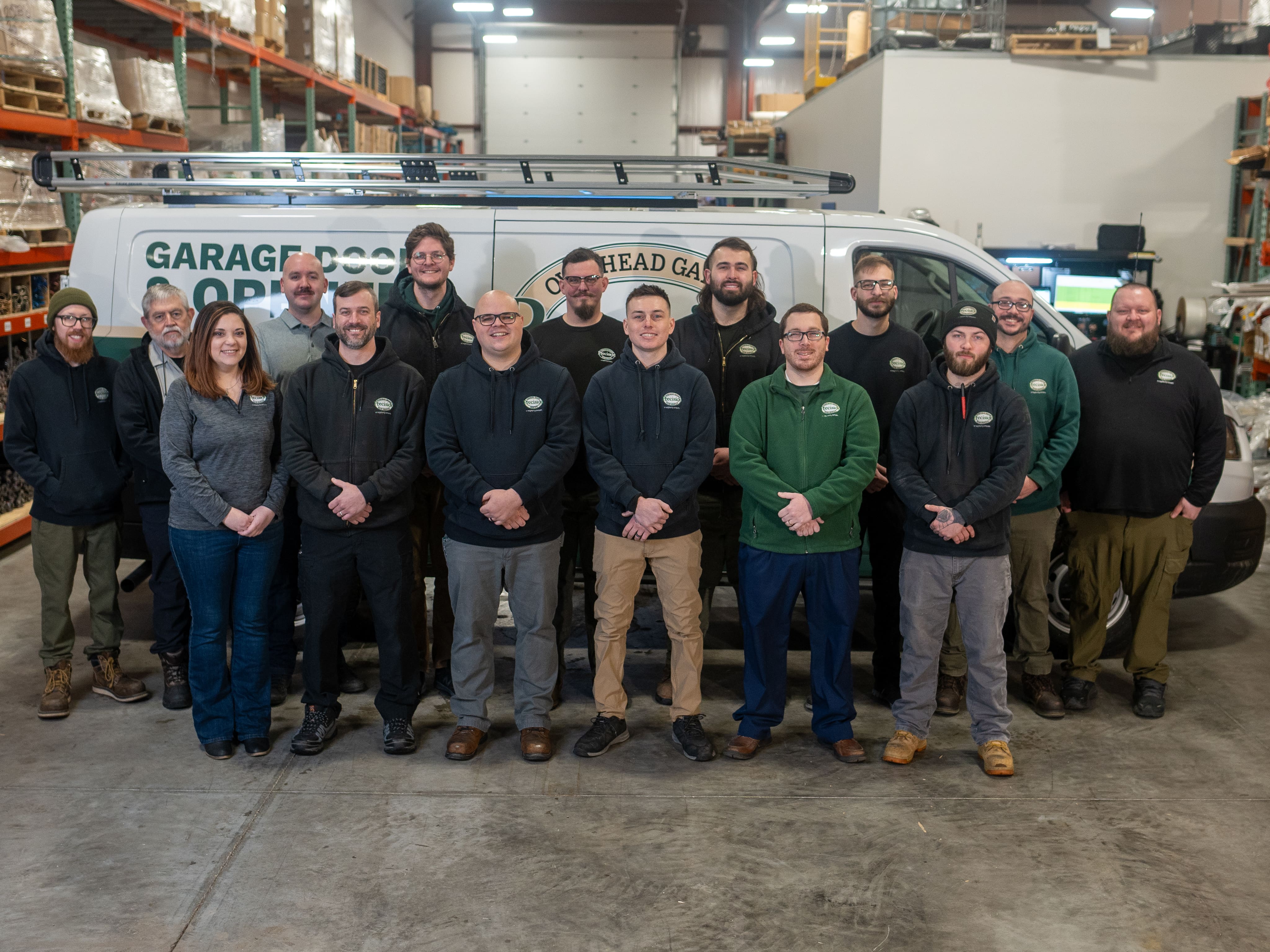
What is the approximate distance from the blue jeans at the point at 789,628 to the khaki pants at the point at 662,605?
19 centimetres

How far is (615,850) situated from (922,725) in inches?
54.3

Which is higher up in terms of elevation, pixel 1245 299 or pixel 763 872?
pixel 1245 299

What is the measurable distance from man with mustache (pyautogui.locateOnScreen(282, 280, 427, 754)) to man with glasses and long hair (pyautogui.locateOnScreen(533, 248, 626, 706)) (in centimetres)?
64

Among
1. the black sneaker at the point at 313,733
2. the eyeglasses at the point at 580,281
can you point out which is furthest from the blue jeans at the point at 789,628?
the black sneaker at the point at 313,733

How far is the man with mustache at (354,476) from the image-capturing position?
3959mm

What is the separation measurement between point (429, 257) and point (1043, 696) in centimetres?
319

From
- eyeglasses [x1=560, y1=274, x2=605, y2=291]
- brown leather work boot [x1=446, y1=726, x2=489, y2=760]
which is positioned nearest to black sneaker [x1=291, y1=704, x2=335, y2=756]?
brown leather work boot [x1=446, y1=726, x2=489, y2=760]

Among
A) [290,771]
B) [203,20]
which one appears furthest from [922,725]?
[203,20]

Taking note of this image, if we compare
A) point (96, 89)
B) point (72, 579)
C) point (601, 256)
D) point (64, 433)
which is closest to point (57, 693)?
point (72, 579)

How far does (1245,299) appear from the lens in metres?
8.65

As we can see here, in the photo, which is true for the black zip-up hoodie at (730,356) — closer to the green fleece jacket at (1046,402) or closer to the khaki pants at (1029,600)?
the green fleece jacket at (1046,402)

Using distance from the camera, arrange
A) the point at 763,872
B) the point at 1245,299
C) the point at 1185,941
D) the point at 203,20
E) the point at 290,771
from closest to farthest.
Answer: the point at 1185,941
the point at 763,872
the point at 290,771
the point at 1245,299
the point at 203,20

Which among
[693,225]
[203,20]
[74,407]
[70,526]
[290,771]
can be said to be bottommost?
[290,771]

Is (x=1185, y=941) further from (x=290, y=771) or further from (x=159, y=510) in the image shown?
(x=159, y=510)
